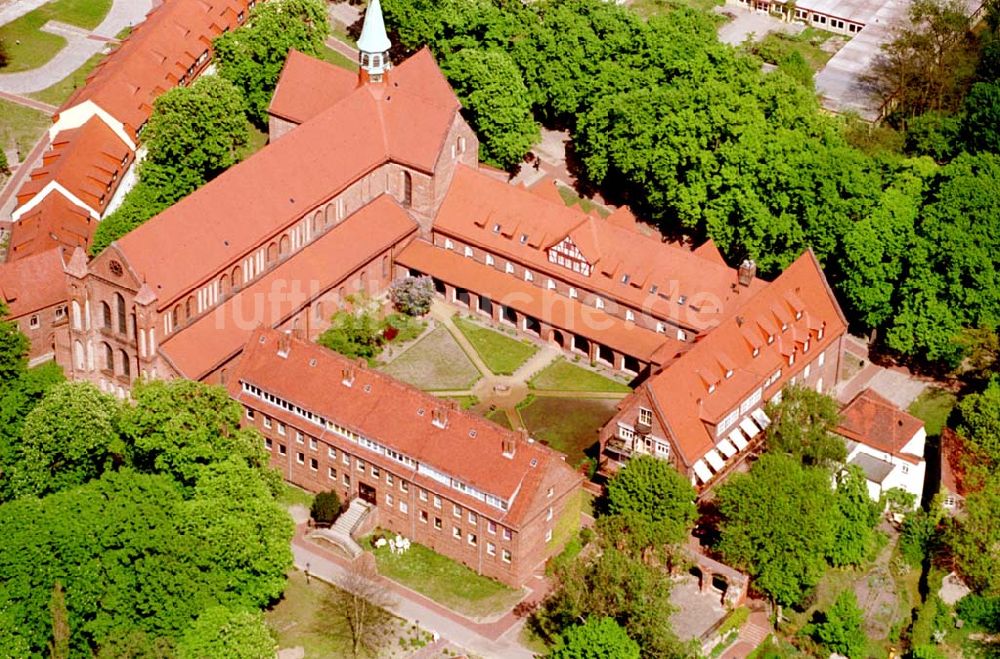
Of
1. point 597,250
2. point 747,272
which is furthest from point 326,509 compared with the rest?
point 747,272

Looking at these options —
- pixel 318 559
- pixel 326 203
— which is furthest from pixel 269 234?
pixel 318 559

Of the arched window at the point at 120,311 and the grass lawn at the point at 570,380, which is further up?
the arched window at the point at 120,311

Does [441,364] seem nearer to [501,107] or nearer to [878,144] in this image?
[501,107]

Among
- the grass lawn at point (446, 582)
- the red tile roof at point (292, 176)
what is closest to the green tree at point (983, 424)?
the grass lawn at point (446, 582)

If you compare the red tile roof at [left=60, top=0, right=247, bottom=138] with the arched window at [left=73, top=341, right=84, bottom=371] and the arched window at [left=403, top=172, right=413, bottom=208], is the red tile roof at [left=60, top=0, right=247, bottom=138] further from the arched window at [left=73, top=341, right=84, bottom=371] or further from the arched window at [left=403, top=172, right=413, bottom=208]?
the arched window at [left=73, top=341, right=84, bottom=371]

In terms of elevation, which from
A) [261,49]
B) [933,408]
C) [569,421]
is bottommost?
[569,421]

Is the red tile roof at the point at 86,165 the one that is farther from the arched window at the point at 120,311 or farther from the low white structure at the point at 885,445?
the low white structure at the point at 885,445

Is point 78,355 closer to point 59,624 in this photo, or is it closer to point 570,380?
point 59,624
